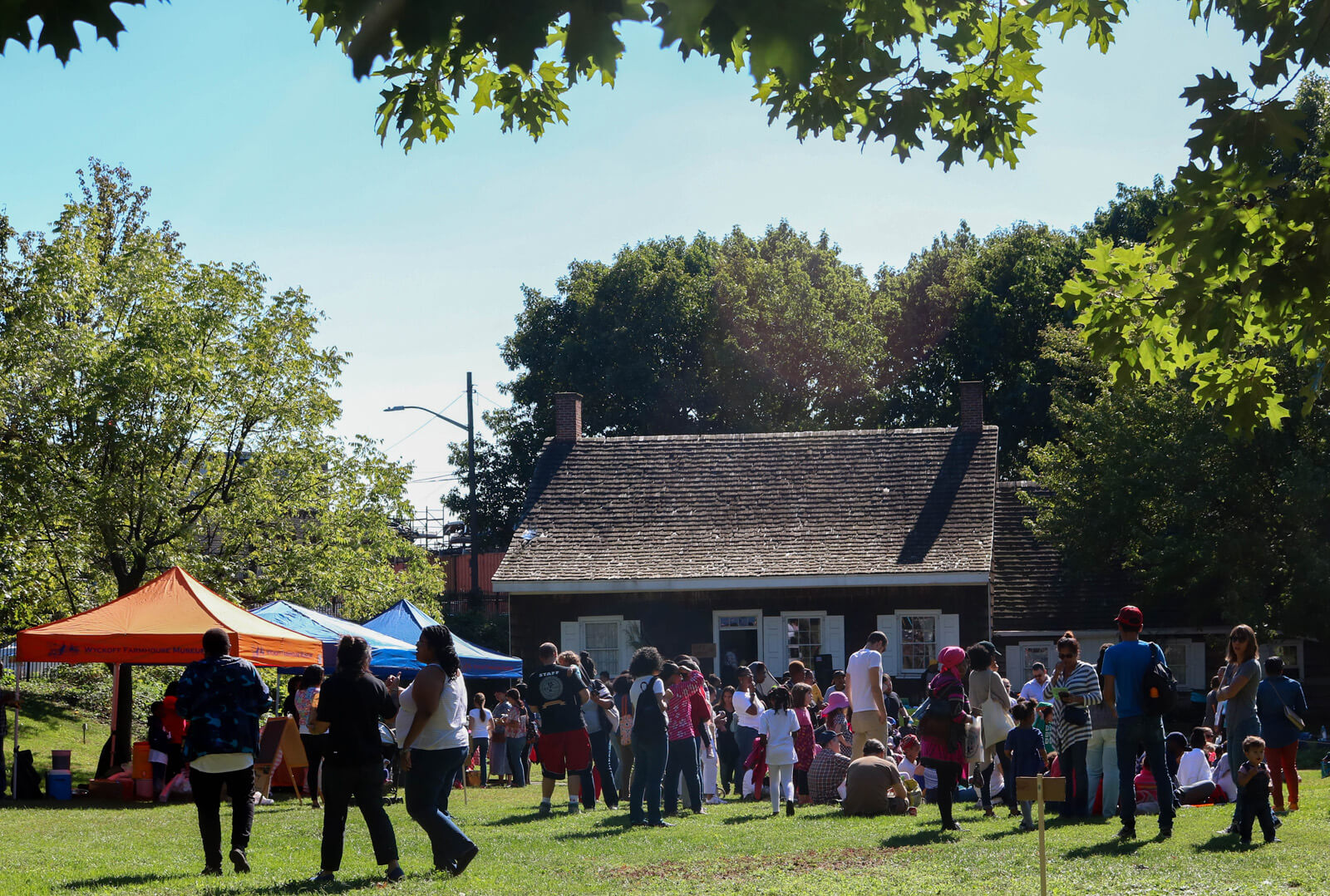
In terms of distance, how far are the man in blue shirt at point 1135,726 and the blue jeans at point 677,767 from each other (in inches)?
180

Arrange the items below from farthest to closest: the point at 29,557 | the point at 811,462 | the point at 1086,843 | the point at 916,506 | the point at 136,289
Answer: the point at 811,462 < the point at 916,506 < the point at 136,289 < the point at 29,557 < the point at 1086,843

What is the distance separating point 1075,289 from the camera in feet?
28.0

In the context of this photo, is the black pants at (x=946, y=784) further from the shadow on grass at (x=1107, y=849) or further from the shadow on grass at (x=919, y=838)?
the shadow on grass at (x=1107, y=849)

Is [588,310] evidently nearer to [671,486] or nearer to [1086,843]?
[671,486]

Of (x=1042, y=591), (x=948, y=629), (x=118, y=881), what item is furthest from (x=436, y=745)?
(x=1042, y=591)

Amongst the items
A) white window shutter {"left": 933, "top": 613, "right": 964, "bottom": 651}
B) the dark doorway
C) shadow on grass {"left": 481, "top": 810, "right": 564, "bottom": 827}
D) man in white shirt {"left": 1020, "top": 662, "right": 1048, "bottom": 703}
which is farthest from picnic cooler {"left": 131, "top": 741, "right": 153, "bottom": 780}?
white window shutter {"left": 933, "top": 613, "right": 964, "bottom": 651}

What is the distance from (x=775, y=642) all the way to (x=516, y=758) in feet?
31.5

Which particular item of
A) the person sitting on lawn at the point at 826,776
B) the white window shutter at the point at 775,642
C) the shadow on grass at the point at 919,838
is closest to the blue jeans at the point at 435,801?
the shadow on grass at the point at 919,838

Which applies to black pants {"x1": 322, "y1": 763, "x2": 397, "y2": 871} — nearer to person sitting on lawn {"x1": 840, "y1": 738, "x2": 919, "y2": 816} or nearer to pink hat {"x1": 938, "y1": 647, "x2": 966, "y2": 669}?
person sitting on lawn {"x1": 840, "y1": 738, "x2": 919, "y2": 816}

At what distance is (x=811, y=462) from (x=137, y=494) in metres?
15.4

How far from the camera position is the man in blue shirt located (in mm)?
10641

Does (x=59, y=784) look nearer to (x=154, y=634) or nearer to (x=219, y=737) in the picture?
(x=154, y=634)

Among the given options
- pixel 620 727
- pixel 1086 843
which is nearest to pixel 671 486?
pixel 620 727

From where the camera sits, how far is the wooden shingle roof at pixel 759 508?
2883 centimetres
